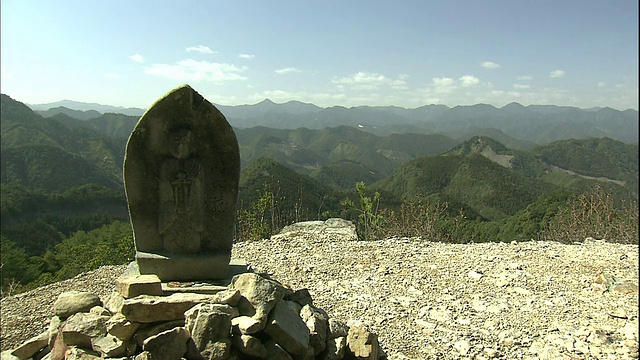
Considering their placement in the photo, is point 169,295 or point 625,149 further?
point 625,149

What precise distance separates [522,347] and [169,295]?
4.10 m

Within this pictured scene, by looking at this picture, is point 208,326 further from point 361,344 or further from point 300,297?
point 361,344

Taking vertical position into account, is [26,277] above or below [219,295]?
below

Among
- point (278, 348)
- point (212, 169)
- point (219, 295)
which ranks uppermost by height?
point (212, 169)

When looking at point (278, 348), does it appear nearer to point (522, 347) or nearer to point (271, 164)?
point (522, 347)

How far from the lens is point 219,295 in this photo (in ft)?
11.6

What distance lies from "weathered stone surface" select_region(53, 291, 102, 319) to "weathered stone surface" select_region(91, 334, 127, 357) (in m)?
0.75

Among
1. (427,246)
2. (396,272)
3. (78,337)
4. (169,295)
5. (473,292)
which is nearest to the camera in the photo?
(78,337)

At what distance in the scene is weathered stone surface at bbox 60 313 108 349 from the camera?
3.17 metres

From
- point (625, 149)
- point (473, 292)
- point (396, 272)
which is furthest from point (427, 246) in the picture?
point (625, 149)

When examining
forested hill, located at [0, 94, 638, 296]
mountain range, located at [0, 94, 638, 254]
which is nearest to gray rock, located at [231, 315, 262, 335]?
forested hill, located at [0, 94, 638, 296]

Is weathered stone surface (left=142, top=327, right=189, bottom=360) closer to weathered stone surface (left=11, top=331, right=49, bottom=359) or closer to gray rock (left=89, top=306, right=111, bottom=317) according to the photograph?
gray rock (left=89, top=306, right=111, bottom=317)

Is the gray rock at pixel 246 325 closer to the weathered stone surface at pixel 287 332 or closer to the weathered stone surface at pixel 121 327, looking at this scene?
the weathered stone surface at pixel 287 332

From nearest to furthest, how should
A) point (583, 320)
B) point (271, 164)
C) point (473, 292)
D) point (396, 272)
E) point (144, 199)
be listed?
point (144, 199), point (583, 320), point (473, 292), point (396, 272), point (271, 164)
